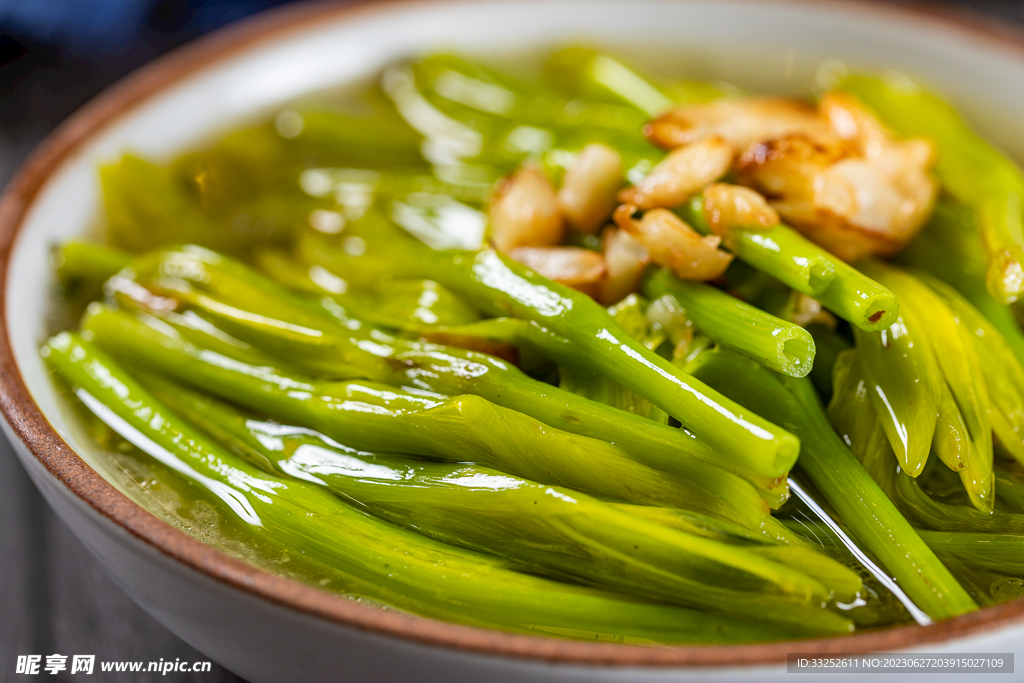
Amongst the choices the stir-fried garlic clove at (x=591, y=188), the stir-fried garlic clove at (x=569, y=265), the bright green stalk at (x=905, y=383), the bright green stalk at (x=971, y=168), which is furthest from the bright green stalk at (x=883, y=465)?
the stir-fried garlic clove at (x=591, y=188)

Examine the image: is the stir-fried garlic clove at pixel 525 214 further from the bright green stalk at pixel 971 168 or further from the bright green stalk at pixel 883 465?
the bright green stalk at pixel 971 168

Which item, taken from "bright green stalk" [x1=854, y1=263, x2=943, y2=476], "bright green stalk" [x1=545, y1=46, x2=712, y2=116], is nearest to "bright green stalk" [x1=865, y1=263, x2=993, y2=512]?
"bright green stalk" [x1=854, y1=263, x2=943, y2=476]

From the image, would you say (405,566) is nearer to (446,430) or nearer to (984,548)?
(446,430)

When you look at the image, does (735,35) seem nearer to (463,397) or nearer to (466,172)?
(466,172)

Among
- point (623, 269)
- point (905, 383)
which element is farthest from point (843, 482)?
point (623, 269)

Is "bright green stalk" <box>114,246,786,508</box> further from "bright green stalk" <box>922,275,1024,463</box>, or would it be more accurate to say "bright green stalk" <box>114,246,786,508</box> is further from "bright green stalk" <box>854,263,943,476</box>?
"bright green stalk" <box>922,275,1024,463</box>

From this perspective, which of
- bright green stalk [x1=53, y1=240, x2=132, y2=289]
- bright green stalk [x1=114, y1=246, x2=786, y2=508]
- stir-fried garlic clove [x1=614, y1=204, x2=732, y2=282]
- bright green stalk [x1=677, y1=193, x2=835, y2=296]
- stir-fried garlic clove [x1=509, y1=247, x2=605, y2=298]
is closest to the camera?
bright green stalk [x1=114, y1=246, x2=786, y2=508]

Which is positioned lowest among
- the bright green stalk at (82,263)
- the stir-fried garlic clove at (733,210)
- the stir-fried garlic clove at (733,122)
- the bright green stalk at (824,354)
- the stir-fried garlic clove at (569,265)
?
the bright green stalk at (82,263)
